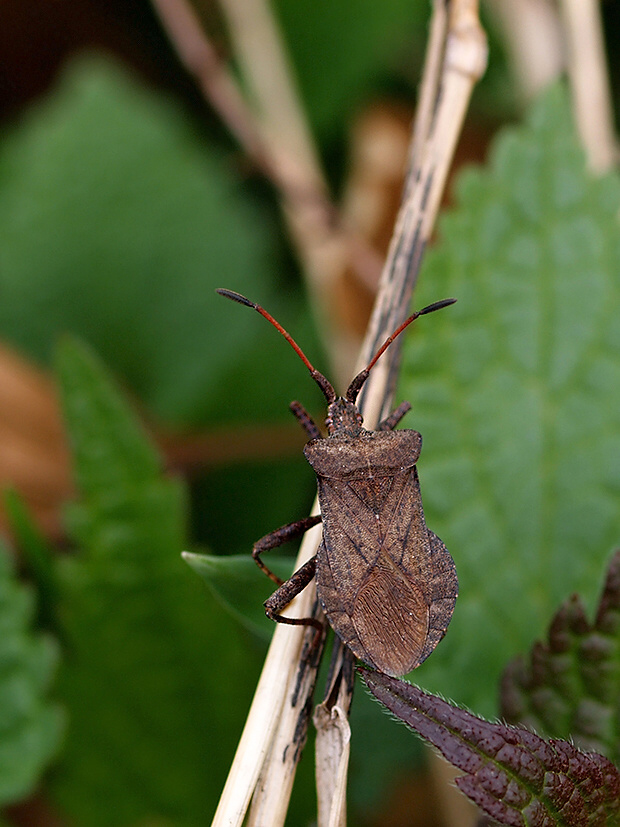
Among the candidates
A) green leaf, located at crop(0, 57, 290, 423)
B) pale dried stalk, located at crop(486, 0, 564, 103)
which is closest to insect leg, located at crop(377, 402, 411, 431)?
green leaf, located at crop(0, 57, 290, 423)

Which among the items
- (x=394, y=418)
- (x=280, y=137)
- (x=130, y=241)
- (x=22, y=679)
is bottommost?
(x=22, y=679)

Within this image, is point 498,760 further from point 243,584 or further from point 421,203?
point 421,203

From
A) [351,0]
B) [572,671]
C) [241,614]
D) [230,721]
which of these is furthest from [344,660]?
[351,0]

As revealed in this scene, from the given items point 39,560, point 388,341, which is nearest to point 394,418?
point 388,341

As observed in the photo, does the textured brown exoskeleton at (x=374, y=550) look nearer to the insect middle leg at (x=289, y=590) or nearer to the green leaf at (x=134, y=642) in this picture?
the insect middle leg at (x=289, y=590)

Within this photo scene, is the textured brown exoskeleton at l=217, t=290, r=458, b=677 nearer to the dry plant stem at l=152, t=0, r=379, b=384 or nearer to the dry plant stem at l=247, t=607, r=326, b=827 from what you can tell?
the dry plant stem at l=247, t=607, r=326, b=827

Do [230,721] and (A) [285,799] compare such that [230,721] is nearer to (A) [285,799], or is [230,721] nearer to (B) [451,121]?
(A) [285,799]
